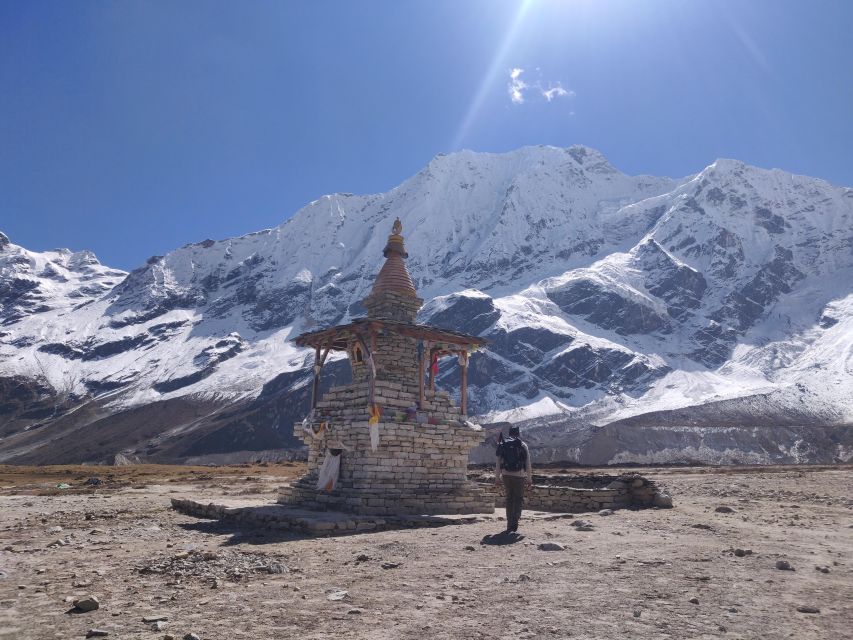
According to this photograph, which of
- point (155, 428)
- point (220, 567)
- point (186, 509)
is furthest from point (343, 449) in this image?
point (155, 428)

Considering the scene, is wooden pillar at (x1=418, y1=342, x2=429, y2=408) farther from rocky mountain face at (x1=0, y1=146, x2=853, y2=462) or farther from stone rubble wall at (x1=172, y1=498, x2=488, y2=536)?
rocky mountain face at (x1=0, y1=146, x2=853, y2=462)

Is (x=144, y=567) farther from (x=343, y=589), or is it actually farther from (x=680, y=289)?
(x=680, y=289)

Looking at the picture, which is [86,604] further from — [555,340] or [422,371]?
[555,340]

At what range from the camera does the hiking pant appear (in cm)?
1182

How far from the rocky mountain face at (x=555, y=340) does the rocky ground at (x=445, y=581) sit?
72.5 meters

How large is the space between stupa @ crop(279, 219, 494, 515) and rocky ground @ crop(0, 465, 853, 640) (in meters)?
3.06

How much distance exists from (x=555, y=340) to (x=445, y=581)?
139 m

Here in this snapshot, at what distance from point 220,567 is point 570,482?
16491 millimetres

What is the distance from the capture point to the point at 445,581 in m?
7.88

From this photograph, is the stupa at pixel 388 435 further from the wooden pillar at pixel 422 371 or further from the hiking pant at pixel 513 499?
the hiking pant at pixel 513 499

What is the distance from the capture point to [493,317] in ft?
491

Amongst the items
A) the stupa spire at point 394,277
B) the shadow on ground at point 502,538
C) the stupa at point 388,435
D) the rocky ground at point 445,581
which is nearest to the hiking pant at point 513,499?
the shadow on ground at point 502,538

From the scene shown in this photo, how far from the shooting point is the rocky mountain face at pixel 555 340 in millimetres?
109188

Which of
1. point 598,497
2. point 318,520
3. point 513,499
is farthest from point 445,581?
point 598,497
